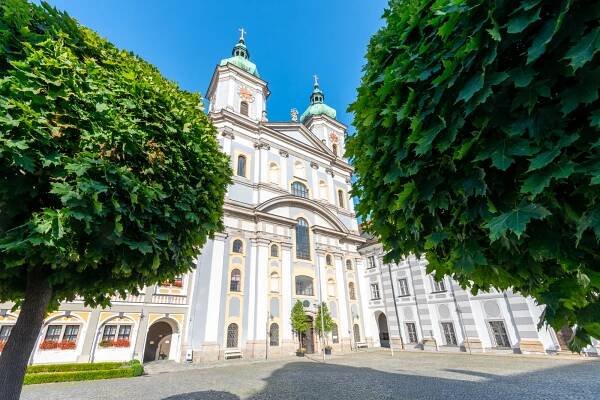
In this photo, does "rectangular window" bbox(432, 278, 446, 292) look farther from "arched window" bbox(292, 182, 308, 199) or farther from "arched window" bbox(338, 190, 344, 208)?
"arched window" bbox(292, 182, 308, 199)

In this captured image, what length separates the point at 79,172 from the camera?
357 cm

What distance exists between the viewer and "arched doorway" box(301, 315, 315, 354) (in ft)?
82.1

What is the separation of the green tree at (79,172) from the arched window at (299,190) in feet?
82.9

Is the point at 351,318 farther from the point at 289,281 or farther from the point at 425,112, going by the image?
the point at 425,112

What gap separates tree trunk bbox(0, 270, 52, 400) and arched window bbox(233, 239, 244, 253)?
19.1 metres

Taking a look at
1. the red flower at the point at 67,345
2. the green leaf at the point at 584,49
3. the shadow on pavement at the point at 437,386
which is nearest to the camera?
the green leaf at the point at 584,49

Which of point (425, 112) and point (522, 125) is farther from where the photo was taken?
point (425, 112)

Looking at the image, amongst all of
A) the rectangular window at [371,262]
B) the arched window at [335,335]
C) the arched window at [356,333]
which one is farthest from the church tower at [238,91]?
the arched window at [356,333]

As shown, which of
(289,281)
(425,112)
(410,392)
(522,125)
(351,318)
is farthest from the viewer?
(351,318)

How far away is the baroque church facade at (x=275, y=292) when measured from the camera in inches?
695

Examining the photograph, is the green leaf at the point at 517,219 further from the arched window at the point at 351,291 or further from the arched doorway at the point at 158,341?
the arched window at the point at 351,291

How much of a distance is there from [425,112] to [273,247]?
2380cm

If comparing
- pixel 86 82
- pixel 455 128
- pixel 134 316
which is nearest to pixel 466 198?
pixel 455 128

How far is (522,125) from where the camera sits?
215cm
